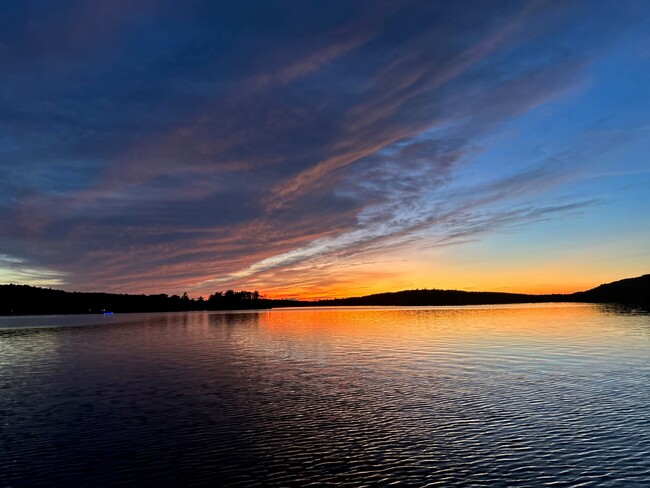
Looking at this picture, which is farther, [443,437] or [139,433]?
[139,433]

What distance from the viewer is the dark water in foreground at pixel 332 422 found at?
2064 cm

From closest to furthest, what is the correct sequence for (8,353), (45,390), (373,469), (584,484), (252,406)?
(584,484) < (373,469) < (252,406) < (45,390) < (8,353)

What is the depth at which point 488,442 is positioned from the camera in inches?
957

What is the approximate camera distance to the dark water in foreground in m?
20.6

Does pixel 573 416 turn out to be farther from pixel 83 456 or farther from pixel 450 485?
pixel 83 456

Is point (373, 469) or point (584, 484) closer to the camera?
point (584, 484)

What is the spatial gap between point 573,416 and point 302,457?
1826 centimetres

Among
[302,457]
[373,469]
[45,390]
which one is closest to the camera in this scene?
[373,469]

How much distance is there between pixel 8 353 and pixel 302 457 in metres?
70.7

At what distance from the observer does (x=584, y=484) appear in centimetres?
1864

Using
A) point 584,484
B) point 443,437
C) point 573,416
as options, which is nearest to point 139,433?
point 443,437

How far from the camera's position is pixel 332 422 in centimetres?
2884

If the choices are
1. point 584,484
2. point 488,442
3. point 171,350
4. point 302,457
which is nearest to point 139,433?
point 302,457

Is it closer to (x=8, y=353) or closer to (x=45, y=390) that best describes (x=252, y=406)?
(x=45, y=390)
